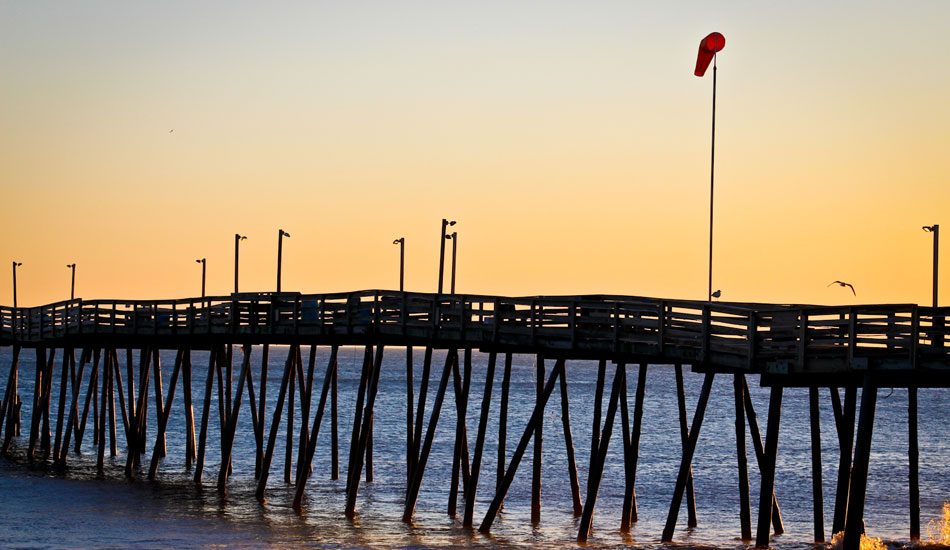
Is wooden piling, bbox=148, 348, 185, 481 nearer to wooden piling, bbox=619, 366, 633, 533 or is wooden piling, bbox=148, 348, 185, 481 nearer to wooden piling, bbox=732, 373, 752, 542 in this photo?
wooden piling, bbox=619, 366, 633, 533

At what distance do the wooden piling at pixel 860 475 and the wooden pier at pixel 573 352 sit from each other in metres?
0.02

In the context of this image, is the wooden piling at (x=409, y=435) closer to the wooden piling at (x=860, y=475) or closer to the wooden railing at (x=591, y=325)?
the wooden railing at (x=591, y=325)

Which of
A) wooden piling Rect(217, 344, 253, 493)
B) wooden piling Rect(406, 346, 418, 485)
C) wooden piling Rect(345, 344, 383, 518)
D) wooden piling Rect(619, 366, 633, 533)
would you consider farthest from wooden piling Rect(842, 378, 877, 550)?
wooden piling Rect(217, 344, 253, 493)

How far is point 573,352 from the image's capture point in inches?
987

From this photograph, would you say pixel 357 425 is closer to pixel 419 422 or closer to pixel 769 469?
pixel 419 422

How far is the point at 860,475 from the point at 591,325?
8178 millimetres

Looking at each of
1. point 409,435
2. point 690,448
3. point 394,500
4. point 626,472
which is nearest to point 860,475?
point 690,448

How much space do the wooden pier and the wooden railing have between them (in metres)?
0.03

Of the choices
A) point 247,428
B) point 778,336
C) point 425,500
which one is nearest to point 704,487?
point 425,500

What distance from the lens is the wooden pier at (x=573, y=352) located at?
61.5 ft

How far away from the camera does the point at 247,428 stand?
60812mm

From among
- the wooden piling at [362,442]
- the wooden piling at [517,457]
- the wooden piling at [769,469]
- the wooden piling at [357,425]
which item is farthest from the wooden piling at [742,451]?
the wooden piling at [357,425]

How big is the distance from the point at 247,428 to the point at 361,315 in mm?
31747

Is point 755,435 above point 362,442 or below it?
above
